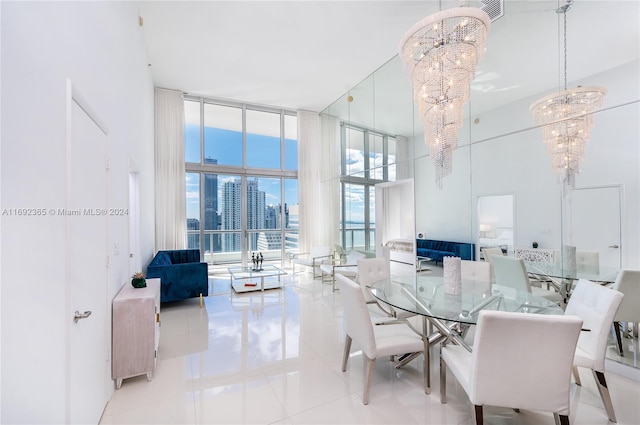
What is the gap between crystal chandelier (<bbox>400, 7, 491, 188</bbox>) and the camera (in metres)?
2.47

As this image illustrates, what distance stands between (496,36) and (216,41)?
4200 mm

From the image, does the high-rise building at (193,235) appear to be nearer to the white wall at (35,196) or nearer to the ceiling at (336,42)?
the ceiling at (336,42)

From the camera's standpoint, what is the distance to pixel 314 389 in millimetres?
2219

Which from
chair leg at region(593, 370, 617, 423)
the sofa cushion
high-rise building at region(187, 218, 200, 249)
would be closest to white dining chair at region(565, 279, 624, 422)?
chair leg at region(593, 370, 617, 423)

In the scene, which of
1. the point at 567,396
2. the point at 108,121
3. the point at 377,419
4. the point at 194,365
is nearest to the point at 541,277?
the point at 567,396

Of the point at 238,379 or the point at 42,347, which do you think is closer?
the point at 42,347

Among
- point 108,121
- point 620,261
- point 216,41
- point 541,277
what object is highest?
point 216,41

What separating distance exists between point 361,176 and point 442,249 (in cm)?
271

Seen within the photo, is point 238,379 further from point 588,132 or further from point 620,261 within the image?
Result: point 588,132

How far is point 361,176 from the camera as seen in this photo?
645 centimetres

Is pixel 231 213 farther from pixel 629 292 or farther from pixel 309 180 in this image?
pixel 629 292

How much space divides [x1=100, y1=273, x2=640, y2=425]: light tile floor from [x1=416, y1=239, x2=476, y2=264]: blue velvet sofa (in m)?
1.90

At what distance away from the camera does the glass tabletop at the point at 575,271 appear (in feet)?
8.17

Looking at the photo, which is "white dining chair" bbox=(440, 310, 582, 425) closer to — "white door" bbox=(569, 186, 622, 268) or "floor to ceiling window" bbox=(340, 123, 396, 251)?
"white door" bbox=(569, 186, 622, 268)
